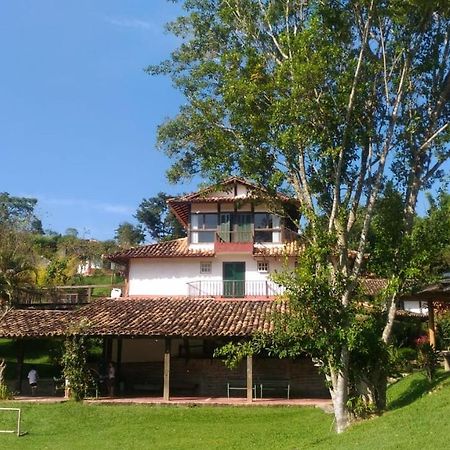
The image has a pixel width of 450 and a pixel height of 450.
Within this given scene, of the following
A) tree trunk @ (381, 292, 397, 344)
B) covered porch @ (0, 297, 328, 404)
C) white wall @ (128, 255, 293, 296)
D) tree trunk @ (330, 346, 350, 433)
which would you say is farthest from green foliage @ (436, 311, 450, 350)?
tree trunk @ (330, 346, 350, 433)

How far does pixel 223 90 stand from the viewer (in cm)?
1544

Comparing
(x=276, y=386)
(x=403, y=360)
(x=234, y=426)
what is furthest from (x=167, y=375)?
(x=403, y=360)

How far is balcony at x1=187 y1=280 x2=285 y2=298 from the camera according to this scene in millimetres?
29344

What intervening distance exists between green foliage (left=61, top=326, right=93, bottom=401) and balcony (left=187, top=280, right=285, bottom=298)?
8.66 m

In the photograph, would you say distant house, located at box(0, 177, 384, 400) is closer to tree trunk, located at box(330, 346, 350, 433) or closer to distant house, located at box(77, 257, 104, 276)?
tree trunk, located at box(330, 346, 350, 433)

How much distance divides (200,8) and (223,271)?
51.1ft

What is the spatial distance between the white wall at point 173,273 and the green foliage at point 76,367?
848 centimetres

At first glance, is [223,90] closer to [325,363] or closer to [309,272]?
[309,272]

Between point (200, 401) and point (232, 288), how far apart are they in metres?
8.63

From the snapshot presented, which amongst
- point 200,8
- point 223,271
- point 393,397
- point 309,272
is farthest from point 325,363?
point 223,271

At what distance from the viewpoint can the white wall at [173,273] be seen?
30.0m

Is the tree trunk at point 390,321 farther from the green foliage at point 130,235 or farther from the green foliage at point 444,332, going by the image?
the green foliage at point 130,235

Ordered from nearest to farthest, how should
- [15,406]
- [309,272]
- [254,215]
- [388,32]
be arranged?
[309,272], [388,32], [15,406], [254,215]

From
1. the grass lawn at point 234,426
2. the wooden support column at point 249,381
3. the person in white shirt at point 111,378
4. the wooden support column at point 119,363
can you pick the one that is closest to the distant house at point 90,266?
the wooden support column at point 119,363
